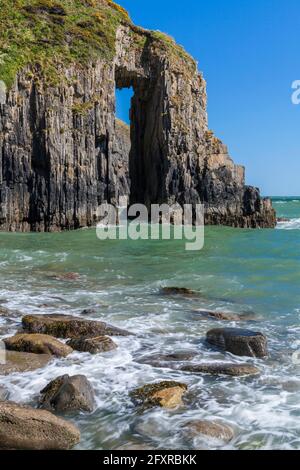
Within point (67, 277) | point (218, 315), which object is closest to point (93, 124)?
point (67, 277)

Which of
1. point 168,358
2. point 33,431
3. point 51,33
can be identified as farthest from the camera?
point 51,33

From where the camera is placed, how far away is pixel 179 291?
14.5 meters

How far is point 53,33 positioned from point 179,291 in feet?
105

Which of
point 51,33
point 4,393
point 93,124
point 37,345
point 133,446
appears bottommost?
point 133,446

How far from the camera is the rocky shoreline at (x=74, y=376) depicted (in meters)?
5.33

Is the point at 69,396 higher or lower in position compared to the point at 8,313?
lower

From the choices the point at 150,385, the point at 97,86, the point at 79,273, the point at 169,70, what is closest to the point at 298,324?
the point at 150,385

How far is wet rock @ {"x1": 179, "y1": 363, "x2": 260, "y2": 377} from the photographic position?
7594 millimetres

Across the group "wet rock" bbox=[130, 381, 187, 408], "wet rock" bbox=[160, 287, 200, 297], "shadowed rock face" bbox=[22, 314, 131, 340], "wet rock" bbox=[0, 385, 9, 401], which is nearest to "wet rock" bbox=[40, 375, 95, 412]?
"wet rock" bbox=[0, 385, 9, 401]

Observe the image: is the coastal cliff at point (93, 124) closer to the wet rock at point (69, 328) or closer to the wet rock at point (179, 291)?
the wet rock at point (179, 291)

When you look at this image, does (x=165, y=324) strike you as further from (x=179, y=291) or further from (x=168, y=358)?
(x=179, y=291)

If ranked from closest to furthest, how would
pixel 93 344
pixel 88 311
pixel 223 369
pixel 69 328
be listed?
pixel 223 369, pixel 93 344, pixel 69 328, pixel 88 311

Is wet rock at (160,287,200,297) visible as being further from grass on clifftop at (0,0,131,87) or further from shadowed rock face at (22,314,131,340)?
grass on clifftop at (0,0,131,87)
